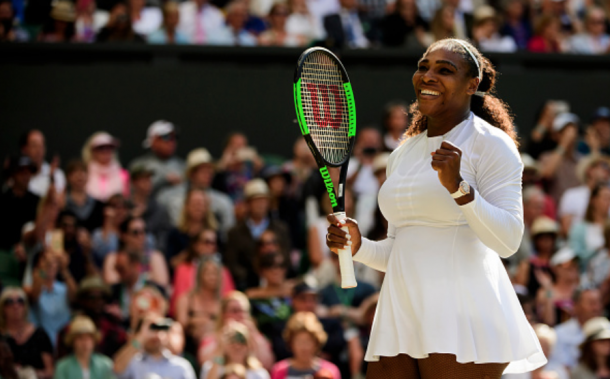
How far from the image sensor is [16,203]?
8312 millimetres

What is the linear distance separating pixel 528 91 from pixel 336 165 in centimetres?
823

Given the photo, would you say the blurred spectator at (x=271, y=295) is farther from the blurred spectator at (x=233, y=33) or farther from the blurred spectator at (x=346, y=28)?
the blurred spectator at (x=233, y=33)

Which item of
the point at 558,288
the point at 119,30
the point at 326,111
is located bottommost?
the point at 558,288

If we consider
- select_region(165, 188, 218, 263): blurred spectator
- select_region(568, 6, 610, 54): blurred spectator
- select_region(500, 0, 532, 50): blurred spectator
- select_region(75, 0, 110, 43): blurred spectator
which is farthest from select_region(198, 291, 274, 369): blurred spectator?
select_region(568, 6, 610, 54): blurred spectator

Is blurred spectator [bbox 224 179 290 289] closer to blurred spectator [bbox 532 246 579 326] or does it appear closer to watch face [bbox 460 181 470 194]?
blurred spectator [bbox 532 246 579 326]

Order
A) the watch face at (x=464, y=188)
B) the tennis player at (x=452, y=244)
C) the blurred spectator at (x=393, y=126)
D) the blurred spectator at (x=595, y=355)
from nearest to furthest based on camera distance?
the watch face at (x=464, y=188) → the tennis player at (x=452, y=244) → the blurred spectator at (x=595, y=355) → the blurred spectator at (x=393, y=126)

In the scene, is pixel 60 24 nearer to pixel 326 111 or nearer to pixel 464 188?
pixel 326 111

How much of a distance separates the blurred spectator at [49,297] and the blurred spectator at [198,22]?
12.7ft

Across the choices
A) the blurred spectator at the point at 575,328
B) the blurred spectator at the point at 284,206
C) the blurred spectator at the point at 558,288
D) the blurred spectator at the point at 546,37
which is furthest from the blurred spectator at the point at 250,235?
the blurred spectator at the point at 546,37

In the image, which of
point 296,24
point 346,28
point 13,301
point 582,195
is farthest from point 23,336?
point 346,28

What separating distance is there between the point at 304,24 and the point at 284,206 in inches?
100

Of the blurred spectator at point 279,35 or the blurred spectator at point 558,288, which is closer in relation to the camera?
the blurred spectator at point 558,288

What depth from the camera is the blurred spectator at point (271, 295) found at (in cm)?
752

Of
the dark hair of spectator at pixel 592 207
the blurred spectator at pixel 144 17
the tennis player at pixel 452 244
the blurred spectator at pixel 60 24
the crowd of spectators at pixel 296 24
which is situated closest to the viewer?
the tennis player at pixel 452 244
